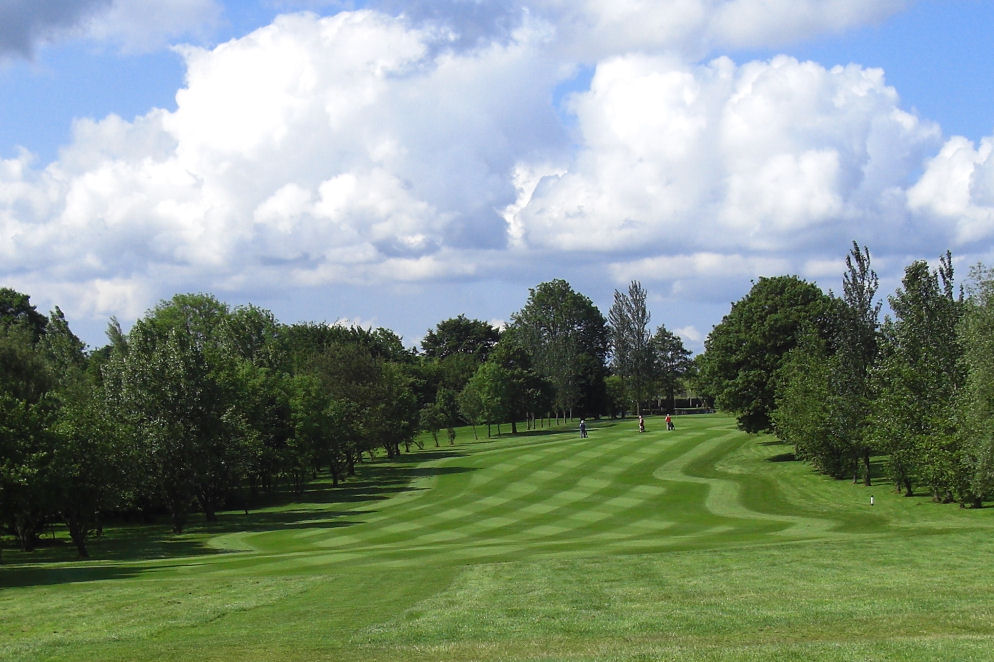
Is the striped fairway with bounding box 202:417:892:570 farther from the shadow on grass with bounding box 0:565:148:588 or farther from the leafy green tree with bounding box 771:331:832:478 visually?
the leafy green tree with bounding box 771:331:832:478

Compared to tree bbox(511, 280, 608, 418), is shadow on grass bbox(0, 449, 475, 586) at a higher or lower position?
lower

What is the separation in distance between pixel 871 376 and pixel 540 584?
35740 millimetres

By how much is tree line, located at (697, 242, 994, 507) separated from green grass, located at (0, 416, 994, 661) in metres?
2.69

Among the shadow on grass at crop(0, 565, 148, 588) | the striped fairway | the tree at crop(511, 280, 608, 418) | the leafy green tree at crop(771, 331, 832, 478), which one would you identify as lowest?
→ the striped fairway

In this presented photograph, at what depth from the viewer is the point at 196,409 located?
177ft

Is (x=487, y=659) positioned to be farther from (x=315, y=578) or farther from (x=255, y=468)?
(x=255, y=468)

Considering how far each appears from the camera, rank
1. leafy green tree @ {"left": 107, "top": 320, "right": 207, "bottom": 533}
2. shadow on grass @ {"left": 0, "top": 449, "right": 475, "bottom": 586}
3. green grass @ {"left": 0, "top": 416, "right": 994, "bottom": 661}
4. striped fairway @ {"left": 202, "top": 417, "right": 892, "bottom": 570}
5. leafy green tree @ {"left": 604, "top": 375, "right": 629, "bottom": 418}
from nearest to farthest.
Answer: green grass @ {"left": 0, "top": 416, "right": 994, "bottom": 661}
shadow on grass @ {"left": 0, "top": 449, "right": 475, "bottom": 586}
striped fairway @ {"left": 202, "top": 417, "right": 892, "bottom": 570}
leafy green tree @ {"left": 107, "top": 320, "right": 207, "bottom": 533}
leafy green tree @ {"left": 604, "top": 375, "right": 629, "bottom": 418}

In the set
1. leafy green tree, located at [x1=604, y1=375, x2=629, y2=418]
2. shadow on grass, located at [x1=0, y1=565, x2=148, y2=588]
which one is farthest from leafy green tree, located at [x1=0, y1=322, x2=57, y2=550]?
leafy green tree, located at [x1=604, y1=375, x2=629, y2=418]

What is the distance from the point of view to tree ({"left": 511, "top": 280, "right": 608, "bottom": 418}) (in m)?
152

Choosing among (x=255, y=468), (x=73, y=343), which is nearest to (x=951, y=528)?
(x=255, y=468)

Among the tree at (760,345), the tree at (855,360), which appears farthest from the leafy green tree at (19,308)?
the tree at (855,360)

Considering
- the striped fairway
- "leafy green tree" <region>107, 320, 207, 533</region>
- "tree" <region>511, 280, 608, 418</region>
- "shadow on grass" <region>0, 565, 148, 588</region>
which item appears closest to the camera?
"shadow on grass" <region>0, 565, 148, 588</region>

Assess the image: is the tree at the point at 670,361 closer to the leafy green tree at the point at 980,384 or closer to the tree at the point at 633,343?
the tree at the point at 633,343

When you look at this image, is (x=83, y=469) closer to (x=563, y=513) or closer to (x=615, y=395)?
(x=563, y=513)
